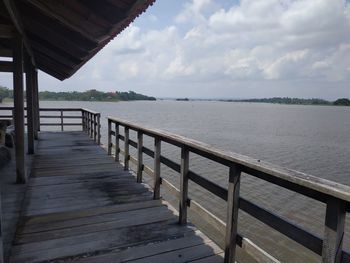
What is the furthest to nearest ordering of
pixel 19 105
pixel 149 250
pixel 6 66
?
pixel 6 66 → pixel 19 105 → pixel 149 250

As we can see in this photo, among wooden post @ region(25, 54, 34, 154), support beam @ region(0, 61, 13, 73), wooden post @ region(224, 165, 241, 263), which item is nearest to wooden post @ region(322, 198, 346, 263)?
wooden post @ region(224, 165, 241, 263)

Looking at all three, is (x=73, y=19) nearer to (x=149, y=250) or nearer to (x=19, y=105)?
(x=19, y=105)

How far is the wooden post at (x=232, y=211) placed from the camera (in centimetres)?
272

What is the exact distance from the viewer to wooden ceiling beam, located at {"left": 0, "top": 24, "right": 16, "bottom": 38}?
15.8 ft

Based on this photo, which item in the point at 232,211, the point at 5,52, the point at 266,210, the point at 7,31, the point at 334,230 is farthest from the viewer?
the point at 5,52

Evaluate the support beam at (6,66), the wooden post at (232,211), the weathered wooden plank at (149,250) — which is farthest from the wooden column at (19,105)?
the wooden post at (232,211)

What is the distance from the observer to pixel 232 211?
9.07ft

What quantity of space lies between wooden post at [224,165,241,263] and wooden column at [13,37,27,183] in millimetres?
A: 3784

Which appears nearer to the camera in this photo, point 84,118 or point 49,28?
point 49,28

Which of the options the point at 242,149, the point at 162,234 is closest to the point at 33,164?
the point at 162,234

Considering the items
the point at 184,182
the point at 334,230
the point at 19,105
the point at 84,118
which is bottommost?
the point at 84,118

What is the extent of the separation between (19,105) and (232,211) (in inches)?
155

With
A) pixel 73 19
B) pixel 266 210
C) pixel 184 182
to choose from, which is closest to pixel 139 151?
pixel 184 182

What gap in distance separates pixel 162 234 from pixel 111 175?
2857mm
